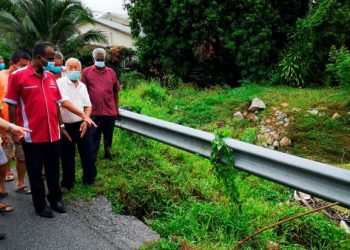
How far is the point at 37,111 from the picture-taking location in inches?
171

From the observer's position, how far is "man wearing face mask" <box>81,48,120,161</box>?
5.86m

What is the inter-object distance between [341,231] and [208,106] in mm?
8410

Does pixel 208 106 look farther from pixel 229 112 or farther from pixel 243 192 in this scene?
pixel 243 192

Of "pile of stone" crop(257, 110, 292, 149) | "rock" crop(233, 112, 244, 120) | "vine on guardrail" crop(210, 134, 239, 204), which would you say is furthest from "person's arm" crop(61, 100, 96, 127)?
"rock" crop(233, 112, 244, 120)

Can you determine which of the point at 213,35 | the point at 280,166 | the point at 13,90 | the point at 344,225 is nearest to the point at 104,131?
the point at 13,90

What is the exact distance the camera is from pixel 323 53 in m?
14.2

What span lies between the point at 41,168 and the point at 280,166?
2.47m

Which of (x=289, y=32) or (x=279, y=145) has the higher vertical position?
(x=289, y=32)

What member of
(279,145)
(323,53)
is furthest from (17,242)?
(323,53)

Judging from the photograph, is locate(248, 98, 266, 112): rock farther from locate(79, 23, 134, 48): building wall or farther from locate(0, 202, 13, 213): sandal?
locate(79, 23, 134, 48): building wall

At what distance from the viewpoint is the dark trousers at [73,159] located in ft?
16.4

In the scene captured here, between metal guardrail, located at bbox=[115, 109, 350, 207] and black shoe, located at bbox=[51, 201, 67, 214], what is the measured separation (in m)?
Answer: 1.43

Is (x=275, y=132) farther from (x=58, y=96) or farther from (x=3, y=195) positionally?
(x=3, y=195)

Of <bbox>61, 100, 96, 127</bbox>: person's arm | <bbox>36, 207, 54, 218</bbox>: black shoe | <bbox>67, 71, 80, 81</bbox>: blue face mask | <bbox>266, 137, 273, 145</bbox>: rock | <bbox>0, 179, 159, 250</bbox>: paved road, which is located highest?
<bbox>67, 71, 80, 81</bbox>: blue face mask
